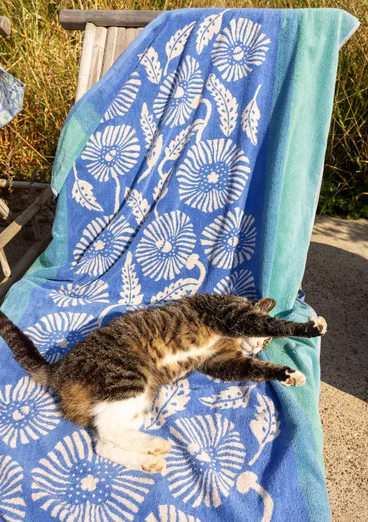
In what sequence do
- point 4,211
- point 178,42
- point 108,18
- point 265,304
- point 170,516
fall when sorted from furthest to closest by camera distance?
1. point 4,211
2. point 108,18
3. point 178,42
4. point 265,304
5. point 170,516

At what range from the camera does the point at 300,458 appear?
150 centimetres

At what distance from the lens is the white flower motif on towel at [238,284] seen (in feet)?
7.29

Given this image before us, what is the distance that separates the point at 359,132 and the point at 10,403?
2887mm

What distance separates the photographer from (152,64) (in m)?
2.30

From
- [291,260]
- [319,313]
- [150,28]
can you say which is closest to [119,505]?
[291,260]

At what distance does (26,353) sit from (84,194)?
0.93m

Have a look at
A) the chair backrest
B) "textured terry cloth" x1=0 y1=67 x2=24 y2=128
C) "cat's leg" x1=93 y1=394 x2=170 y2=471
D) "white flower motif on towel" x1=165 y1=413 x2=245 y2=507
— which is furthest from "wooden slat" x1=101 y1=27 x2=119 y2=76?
"white flower motif on towel" x1=165 y1=413 x2=245 y2=507

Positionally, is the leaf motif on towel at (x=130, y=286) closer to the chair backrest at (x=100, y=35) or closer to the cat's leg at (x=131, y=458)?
the cat's leg at (x=131, y=458)

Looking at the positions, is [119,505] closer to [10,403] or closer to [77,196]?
[10,403]

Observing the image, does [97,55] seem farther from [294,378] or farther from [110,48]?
[294,378]

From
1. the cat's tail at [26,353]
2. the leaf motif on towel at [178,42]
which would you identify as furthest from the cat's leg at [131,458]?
the leaf motif on towel at [178,42]

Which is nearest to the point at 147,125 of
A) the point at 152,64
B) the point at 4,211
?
the point at 152,64

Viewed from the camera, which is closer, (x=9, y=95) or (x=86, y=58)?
(x=9, y=95)

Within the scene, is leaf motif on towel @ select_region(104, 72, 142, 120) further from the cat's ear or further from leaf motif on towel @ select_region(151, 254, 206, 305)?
the cat's ear
